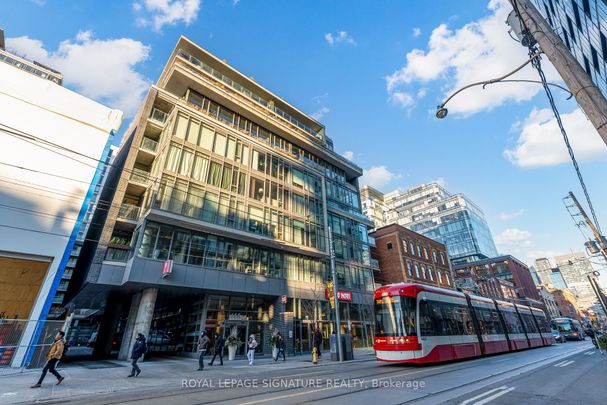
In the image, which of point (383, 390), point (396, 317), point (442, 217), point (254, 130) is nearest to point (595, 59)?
point (396, 317)

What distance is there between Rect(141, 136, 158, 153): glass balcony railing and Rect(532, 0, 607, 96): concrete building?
2505 cm

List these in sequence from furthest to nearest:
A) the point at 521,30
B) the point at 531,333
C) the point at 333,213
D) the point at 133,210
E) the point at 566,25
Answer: the point at 333,213 → the point at 531,333 → the point at 133,210 → the point at 566,25 → the point at 521,30

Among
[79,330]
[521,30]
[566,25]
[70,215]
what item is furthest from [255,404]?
[79,330]

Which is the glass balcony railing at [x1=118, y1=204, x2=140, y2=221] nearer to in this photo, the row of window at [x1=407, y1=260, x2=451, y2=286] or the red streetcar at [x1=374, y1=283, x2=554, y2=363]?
the red streetcar at [x1=374, y1=283, x2=554, y2=363]

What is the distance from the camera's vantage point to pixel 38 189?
59.6ft

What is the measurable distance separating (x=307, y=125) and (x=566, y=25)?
1250 inches

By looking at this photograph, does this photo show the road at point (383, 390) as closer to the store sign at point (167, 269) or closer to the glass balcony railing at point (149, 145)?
the store sign at point (167, 269)

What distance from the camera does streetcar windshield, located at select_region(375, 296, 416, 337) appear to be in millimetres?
12211

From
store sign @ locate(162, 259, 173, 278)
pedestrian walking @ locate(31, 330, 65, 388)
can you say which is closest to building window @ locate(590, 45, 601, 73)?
pedestrian walking @ locate(31, 330, 65, 388)

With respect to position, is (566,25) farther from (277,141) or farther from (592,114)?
(277,141)

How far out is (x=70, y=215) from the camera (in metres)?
18.8

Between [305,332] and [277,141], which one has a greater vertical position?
[277,141]

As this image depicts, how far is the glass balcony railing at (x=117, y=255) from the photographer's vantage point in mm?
17906

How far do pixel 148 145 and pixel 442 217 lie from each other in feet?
282
